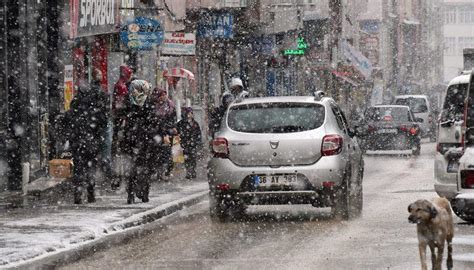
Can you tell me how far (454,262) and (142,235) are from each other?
170 inches

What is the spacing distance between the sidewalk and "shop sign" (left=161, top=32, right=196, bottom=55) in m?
9.40

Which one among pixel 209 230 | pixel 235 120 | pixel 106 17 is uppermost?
pixel 106 17

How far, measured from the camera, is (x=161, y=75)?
117 feet

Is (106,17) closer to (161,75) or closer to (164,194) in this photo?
(164,194)

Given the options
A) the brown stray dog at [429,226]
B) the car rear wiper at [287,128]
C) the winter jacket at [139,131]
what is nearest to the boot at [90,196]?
the winter jacket at [139,131]

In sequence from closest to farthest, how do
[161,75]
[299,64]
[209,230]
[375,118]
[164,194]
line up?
[209,230] < [164,194] < [161,75] < [375,118] < [299,64]

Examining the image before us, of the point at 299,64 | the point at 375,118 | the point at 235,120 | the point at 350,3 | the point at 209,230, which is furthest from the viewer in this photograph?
the point at 350,3

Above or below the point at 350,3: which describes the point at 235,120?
below

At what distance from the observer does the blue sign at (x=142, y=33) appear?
2695 cm

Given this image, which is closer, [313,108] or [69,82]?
[313,108]

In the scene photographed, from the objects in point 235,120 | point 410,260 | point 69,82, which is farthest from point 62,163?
point 410,260

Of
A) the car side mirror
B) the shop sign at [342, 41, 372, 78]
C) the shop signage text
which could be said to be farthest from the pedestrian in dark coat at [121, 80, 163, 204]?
the shop sign at [342, 41, 372, 78]

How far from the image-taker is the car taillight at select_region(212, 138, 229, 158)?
17.3 meters

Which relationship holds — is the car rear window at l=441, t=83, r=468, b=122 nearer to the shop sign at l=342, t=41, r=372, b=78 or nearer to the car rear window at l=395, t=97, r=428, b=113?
the car rear window at l=395, t=97, r=428, b=113
